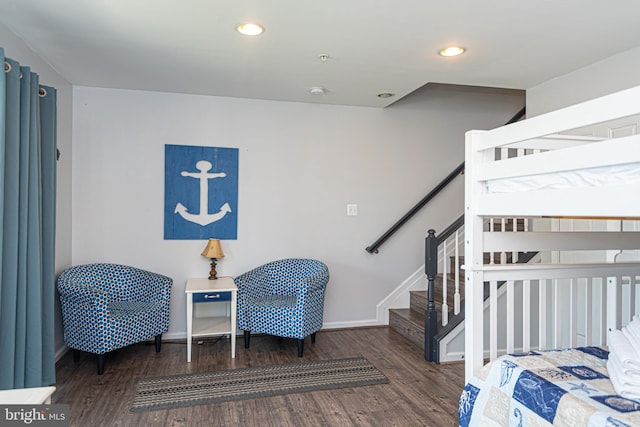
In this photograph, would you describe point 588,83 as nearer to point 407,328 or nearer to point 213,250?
point 407,328

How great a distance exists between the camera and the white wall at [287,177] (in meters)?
3.75

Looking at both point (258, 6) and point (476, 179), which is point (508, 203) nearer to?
point (476, 179)

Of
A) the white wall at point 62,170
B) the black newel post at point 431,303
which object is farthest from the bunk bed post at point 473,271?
the white wall at point 62,170

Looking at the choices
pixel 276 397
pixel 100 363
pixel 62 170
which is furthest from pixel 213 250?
pixel 276 397

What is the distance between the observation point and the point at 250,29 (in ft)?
8.00

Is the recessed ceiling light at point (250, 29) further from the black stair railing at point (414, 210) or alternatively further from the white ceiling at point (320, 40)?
the black stair railing at point (414, 210)

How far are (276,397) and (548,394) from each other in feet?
5.87

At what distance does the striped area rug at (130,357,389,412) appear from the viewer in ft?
8.79

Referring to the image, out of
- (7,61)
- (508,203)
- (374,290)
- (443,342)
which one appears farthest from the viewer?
(374,290)

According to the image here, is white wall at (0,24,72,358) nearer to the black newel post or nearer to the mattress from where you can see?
the black newel post

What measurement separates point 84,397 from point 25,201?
1311 mm

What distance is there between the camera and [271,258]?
4133 mm

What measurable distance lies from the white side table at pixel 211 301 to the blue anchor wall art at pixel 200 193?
478mm

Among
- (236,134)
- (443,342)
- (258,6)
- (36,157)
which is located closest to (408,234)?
(443,342)
